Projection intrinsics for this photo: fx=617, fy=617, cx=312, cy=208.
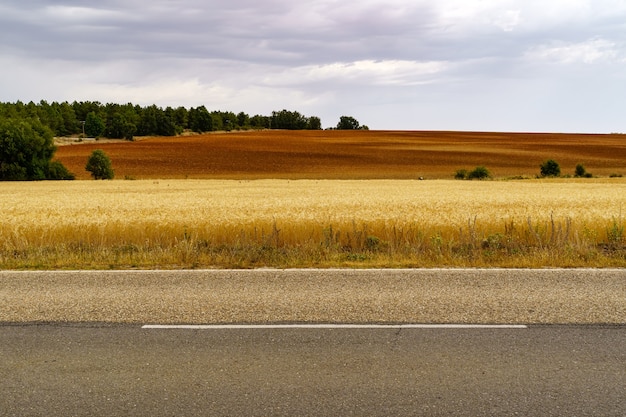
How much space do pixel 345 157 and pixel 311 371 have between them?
3410 inches

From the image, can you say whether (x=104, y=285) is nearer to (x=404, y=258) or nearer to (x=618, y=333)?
(x=404, y=258)

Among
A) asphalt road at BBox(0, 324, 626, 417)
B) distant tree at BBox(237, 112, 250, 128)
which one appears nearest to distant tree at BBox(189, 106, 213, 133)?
distant tree at BBox(237, 112, 250, 128)

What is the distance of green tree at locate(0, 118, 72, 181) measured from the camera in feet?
196

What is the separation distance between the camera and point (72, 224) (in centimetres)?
1827

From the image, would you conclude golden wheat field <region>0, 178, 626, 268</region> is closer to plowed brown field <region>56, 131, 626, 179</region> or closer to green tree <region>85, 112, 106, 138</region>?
plowed brown field <region>56, 131, 626, 179</region>

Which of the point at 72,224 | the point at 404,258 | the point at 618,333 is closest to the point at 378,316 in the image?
the point at 618,333

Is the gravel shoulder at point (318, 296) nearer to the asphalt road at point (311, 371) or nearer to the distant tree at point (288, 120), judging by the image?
the asphalt road at point (311, 371)

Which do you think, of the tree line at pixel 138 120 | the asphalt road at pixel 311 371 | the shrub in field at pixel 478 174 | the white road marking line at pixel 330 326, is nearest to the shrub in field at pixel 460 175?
the shrub in field at pixel 478 174

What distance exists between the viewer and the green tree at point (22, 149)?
2349 inches

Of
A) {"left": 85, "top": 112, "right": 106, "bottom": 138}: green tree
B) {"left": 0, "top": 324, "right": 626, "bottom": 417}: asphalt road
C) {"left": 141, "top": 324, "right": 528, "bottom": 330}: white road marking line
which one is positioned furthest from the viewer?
{"left": 85, "top": 112, "right": 106, "bottom": 138}: green tree

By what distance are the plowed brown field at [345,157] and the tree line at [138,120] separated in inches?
1426

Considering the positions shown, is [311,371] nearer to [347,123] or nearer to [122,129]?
[122,129]

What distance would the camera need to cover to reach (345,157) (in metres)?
92.0

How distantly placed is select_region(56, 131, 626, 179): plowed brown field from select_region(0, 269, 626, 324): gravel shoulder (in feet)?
193
